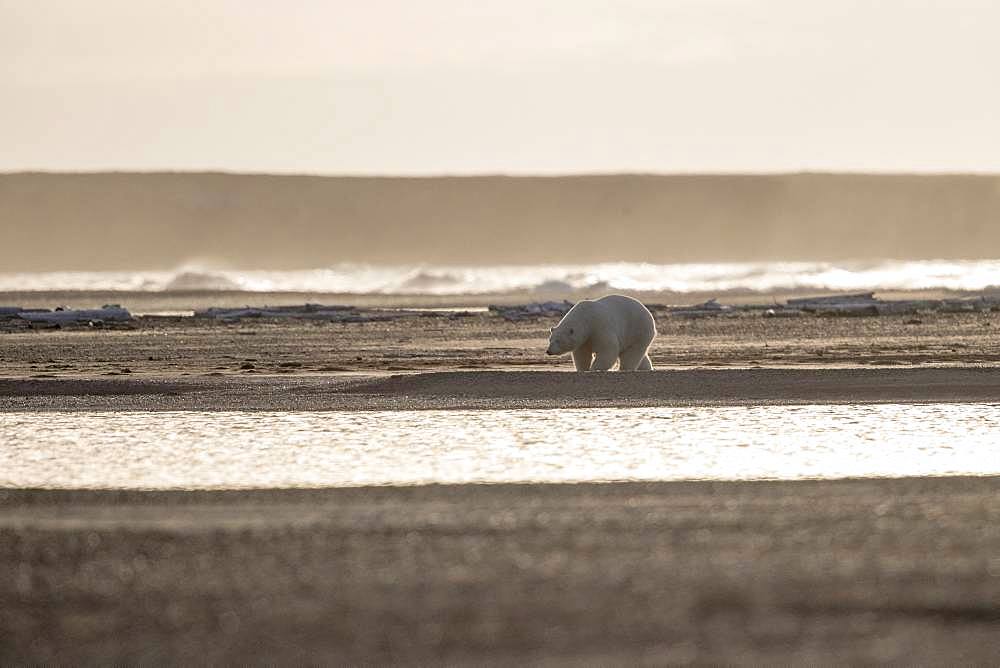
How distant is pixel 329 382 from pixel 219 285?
64164mm

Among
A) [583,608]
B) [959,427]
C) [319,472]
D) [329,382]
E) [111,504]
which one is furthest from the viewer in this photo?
[329,382]

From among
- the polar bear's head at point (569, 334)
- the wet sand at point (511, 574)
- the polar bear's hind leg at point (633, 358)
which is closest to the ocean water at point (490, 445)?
the wet sand at point (511, 574)

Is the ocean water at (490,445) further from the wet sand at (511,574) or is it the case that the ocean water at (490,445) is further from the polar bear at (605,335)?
the polar bear at (605,335)

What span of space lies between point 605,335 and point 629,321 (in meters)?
0.69

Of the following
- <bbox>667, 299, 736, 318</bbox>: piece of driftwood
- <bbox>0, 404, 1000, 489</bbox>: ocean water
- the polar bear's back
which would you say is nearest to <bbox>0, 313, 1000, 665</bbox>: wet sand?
<bbox>0, 404, 1000, 489</bbox>: ocean water

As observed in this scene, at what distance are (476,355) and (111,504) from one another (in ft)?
58.0

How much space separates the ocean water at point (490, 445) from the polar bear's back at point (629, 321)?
21.0 ft

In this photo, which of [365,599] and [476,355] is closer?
[365,599]

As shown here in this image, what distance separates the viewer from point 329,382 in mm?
21859

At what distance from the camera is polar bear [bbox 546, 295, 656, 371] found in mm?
24000

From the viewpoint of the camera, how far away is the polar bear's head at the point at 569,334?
2391cm

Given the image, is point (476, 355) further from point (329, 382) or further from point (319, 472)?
point (319, 472)

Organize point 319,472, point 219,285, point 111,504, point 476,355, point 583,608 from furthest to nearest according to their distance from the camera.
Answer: point 219,285
point 476,355
point 319,472
point 111,504
point 583,608

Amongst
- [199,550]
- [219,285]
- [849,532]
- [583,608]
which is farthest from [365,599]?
[219,285]
